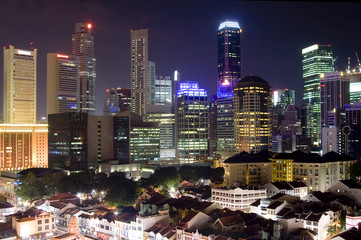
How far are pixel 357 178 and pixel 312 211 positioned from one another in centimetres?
474

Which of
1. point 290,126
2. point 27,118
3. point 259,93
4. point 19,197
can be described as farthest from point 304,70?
point 19,197

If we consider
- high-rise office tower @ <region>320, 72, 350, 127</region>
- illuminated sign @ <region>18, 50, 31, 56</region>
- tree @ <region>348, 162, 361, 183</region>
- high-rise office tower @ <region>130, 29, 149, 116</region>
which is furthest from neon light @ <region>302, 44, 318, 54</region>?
tree @ <region>348, 162, 361, 183</region>

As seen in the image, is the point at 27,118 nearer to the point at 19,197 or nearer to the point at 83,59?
the point at 19,197

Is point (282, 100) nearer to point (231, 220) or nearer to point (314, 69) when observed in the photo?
point (314, 69)

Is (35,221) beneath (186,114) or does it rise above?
beneath

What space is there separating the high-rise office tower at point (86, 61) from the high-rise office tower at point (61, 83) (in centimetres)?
769

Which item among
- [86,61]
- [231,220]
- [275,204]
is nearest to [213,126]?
[86,61]

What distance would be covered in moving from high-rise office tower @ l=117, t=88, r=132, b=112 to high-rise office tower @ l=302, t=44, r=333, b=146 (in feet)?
43.3

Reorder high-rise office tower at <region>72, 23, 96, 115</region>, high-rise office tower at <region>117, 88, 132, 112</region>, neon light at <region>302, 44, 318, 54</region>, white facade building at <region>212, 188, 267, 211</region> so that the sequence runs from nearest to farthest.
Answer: white facade building at <region>212, 188, 267, 211</region> → neon light at <region>302, 44, 318, 54</region> → high-rise office tower at <region>72, 23, 96, 115</region> → high-rise office tower at <region>117, 88, 132, 112</region>

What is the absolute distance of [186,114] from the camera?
21406 millimetres

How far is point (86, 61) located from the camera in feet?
103

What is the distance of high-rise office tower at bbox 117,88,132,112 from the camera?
3122 centimetres

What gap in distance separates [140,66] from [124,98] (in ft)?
12.5

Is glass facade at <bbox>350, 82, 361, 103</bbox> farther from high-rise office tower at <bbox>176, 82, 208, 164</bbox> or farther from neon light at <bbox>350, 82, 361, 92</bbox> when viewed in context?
high-rise office tower at <bbox>176, 82, 208, 164</bbox>
